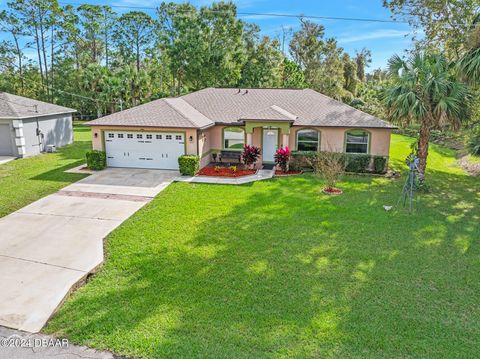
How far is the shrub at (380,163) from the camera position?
1783cm

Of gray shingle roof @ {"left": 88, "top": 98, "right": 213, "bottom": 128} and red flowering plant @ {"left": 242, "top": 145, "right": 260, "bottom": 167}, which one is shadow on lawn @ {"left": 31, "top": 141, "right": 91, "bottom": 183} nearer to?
gray shingle roof @ {"left": 88, "top": 98, "right": 213, "bottom": 128}

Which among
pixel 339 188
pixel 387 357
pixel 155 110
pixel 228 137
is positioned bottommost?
pixel 387 357

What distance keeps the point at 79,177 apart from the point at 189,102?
855 cm

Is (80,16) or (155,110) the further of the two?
(80,16)

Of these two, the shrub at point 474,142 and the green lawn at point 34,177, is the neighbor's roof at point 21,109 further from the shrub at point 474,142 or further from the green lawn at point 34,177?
the shrub at point 474,142

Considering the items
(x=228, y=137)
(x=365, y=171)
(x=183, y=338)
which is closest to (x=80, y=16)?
(x=228, y=137)

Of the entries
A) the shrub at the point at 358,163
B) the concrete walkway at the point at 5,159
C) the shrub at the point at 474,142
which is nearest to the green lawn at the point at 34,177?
the concrete walkway at the point at 5,159

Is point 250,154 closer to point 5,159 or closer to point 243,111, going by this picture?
point 243,111

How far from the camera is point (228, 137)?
19828 millimetres

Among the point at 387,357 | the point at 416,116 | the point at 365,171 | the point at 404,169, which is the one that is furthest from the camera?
the point at 404,169

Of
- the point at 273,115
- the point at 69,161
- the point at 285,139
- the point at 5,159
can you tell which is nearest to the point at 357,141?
the point at 285,139

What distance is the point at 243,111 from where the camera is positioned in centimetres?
2047

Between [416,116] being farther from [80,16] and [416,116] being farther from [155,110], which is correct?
[80,16]

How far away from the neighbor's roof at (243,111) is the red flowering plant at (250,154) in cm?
154
